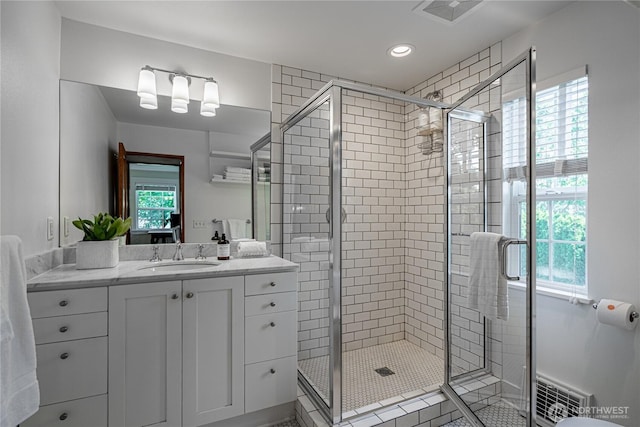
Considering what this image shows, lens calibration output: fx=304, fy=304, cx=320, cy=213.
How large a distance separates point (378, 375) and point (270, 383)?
955 mm

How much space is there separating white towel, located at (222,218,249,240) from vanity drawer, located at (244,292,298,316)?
2.36ft

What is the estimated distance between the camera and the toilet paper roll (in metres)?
1.49

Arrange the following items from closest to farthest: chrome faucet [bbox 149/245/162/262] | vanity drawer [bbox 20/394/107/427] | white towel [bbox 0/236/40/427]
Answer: white towel [bbox 0/236/40/427]
vanity drawer [bbox 20/394/107/427]
chrome faucet [bbox 149/245/162/262]

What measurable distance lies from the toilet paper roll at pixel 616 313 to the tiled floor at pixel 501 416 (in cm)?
66

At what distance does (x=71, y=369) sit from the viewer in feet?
4.88

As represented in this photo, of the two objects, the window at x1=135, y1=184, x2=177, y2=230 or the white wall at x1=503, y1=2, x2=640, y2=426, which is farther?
the window at x1=135, y1=184, x2=177, y2=230

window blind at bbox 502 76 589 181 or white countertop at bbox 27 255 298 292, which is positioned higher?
window blind at bbox 502 76 589 181

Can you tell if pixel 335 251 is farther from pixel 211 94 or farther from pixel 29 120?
pixel 29 120

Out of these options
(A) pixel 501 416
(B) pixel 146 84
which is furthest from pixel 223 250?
(A) pixel 501 416

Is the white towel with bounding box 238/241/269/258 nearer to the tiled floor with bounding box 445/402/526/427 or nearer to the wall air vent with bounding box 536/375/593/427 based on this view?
the tiled floor with bounding box 445/402/526/427

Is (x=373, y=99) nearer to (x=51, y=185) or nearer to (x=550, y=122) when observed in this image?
(x=550, y=122)

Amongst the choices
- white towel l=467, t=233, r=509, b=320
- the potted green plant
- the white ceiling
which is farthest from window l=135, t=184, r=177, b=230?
white towel l=467, t=233, r=509, b=320

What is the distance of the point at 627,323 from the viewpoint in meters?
1.48

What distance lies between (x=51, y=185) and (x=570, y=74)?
10.4ft
